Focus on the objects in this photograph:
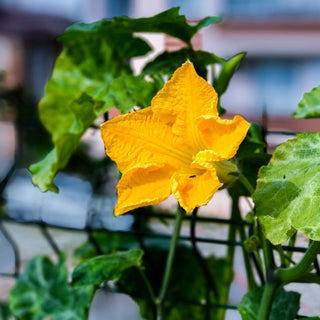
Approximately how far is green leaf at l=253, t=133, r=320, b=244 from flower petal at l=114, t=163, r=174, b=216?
0.10 meters

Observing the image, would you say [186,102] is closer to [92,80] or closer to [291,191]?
[291,191]

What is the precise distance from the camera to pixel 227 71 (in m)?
0.71

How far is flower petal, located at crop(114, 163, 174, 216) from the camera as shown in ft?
1.72

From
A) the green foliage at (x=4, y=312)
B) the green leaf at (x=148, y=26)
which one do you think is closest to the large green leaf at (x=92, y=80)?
the green leaf at (x=148, y=26)

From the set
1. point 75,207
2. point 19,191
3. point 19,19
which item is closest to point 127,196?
point 75,207

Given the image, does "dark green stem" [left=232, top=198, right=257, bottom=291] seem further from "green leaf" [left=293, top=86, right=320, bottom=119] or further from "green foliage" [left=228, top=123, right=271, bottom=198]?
"green leaf" [left=293, top=86, right=320, bottom=119]

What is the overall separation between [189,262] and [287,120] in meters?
10.7

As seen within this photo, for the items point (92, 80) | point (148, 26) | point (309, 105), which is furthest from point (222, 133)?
point (92, 80)

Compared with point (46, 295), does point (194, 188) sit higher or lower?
higher

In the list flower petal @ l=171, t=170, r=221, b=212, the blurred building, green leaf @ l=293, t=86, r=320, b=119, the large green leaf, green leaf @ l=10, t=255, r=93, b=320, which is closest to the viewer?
flower petal @ l=171, t=170, r=221, b=212

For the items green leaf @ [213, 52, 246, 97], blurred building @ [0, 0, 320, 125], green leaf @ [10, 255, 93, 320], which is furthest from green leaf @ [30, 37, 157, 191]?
blurred building @ [0, 0, 320, 125]

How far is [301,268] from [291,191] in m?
0.12

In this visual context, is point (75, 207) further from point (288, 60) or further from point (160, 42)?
point (288, 60)

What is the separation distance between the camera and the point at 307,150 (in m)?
0.56
